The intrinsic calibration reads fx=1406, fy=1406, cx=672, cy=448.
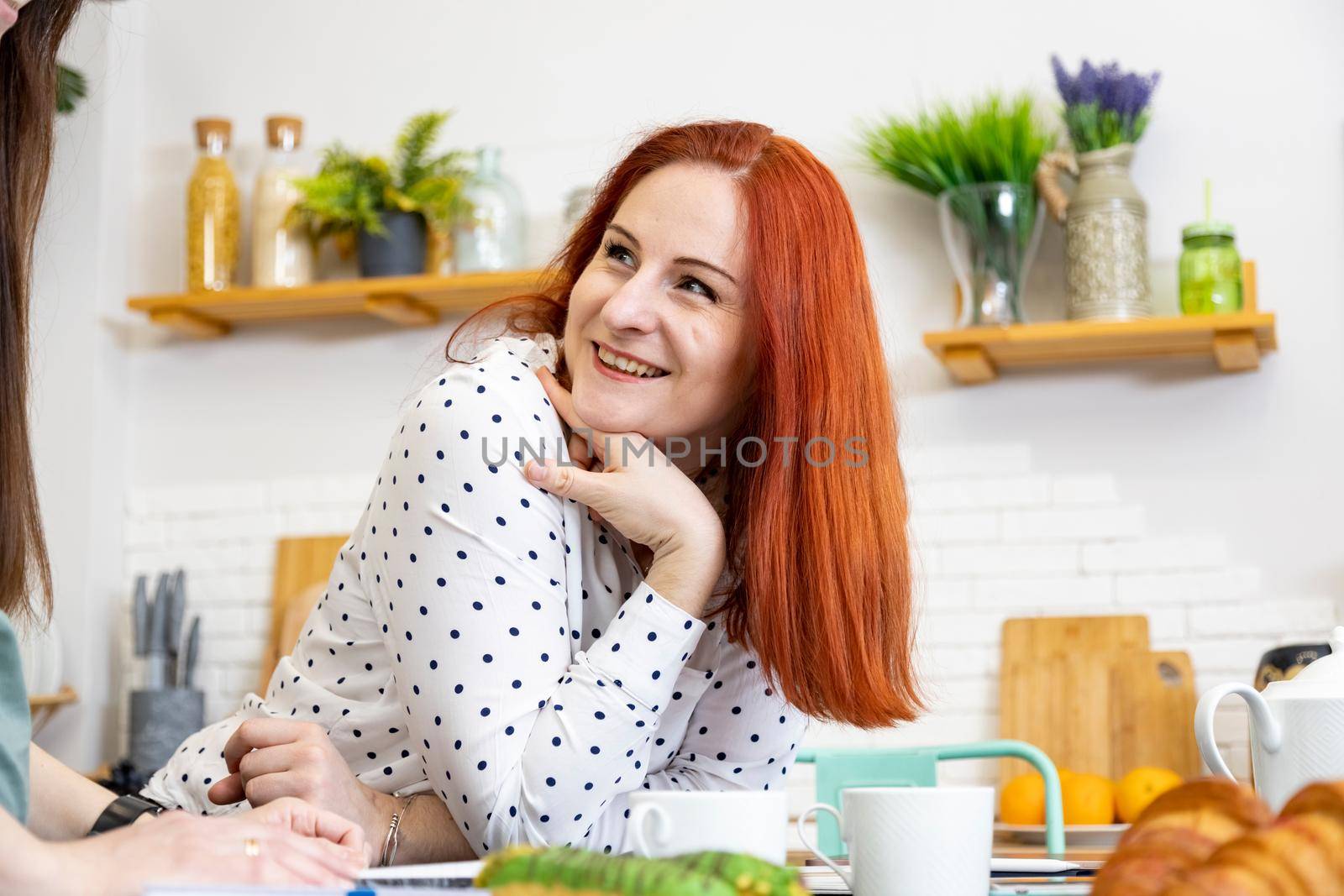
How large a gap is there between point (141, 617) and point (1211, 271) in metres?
2.49

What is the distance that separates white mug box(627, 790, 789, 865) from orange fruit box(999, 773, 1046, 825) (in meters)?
1.88

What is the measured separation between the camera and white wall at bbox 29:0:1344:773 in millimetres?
2865

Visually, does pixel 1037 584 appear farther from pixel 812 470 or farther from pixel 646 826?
pixel 646 826

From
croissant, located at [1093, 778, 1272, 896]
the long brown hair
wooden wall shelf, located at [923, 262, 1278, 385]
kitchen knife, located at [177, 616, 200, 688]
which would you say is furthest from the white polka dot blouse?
kitchen knife, located at [177, 616, 200, 688]

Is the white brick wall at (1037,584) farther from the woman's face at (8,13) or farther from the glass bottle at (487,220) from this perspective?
the woman's face at (8,13)

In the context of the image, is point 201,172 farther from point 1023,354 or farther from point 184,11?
point 1023,354

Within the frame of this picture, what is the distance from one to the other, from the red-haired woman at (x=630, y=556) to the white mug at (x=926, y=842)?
1.21ft

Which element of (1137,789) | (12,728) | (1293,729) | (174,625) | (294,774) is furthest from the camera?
(174,625)

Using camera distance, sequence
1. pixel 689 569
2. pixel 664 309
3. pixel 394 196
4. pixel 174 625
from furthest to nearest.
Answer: pixel 174 625 < pixel 394 196 < pixel 664 309 < pixel 689 569

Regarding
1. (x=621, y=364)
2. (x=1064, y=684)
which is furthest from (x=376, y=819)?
(x=1064, y=684)

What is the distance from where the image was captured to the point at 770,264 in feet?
4.38

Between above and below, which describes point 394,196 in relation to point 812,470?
above

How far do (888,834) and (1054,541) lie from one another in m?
2.26

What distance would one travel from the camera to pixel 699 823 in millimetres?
732
